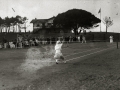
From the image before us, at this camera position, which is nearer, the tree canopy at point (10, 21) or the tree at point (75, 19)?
the tree at point (75, 19)

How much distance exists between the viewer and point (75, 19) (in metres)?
73.9

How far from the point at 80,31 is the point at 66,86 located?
71.6 m

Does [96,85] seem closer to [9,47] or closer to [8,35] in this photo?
[9,47]

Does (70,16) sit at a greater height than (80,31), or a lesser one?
greater

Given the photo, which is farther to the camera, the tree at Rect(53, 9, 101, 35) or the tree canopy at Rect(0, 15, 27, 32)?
the tree canopy at Rect(0, 15, 27, 32)

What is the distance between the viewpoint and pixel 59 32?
258 feet

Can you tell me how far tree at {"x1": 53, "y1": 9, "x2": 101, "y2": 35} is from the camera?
7362cm

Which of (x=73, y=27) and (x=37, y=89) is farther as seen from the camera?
(x=73, y=27)

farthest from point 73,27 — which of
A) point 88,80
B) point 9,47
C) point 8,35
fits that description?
point 88,80

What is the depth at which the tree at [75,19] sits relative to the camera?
7362 cm

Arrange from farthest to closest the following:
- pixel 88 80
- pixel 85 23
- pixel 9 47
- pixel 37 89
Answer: pixel 85 23, pixel 9 47, pixel 88 80, pixel 37 89

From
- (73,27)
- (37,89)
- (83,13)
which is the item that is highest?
(83,13)

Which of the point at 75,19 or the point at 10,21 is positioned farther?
the point at 10,21

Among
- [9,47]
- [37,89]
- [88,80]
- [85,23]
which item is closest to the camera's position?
[37,89]
